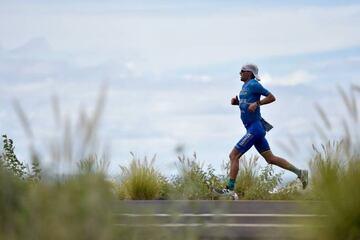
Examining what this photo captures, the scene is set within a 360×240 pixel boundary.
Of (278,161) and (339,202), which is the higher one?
(278,161)

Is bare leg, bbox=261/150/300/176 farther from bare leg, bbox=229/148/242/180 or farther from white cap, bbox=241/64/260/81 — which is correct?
white cap, bbox=241/64/260/81

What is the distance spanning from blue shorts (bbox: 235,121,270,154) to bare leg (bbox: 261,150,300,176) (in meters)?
0.16

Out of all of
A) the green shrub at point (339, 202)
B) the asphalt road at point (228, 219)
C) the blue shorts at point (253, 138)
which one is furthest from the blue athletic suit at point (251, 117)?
the green shrub at point (339, 202)

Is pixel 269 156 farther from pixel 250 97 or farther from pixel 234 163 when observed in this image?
pixel 250 97

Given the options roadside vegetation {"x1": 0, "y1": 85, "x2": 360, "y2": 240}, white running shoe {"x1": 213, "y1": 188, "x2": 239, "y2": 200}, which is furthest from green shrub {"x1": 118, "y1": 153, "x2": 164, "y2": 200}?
roadside vegetation {"x1": 0, "y1": 85, "x2": 360, "y2": 240}

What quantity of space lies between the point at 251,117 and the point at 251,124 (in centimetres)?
12

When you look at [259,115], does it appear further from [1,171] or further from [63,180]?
[63,180]

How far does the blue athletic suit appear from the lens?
16.8 meters

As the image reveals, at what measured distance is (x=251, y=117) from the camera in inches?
663

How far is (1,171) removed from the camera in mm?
8578

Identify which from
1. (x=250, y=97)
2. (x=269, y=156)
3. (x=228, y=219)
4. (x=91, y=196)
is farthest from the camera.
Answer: (x=269, y=156)

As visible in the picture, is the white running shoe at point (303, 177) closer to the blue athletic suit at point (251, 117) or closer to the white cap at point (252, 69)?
the blue athletic suit at point (251, 117)

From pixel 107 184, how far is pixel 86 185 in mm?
169

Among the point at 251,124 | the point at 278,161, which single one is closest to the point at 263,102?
the point at 251,124
